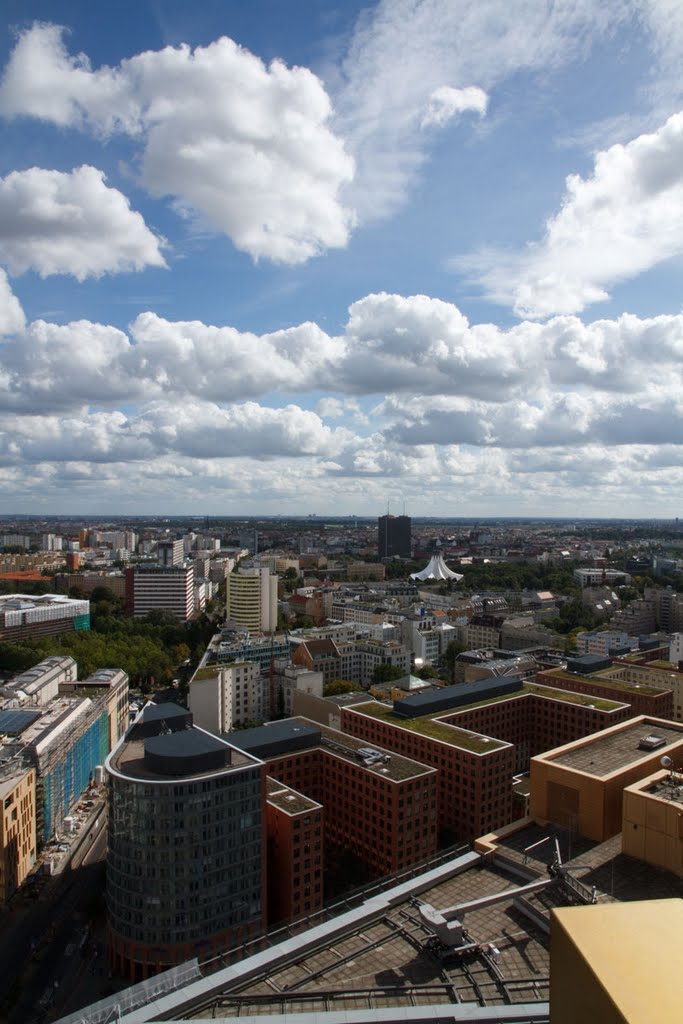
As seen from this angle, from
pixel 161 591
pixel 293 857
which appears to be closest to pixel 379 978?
pixel 293 857

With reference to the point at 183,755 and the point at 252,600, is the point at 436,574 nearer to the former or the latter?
the point at 252,600

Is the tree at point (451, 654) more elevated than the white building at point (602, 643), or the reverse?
the white building at point (602, 643)

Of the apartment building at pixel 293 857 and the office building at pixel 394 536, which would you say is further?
the office building at pixel 394 536

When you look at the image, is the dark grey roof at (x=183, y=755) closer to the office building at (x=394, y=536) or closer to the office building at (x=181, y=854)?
the office building at (x=181, y=854)

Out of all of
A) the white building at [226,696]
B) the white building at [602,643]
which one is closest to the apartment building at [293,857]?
the white building at [226,696]

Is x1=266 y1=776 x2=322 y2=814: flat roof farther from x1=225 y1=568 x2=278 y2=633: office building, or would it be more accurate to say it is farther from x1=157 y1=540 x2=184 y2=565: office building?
x1=157 y1=540 x2=184 y2=565: office building

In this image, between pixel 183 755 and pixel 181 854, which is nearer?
pixel 181 854
